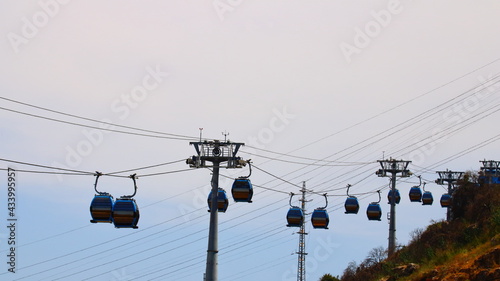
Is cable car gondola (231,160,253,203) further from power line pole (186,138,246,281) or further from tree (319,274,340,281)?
tree (319,274,340,281)

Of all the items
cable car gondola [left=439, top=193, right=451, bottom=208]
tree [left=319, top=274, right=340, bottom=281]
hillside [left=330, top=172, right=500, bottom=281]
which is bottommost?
tree [left=319, top=274, right=340, bottom=281]

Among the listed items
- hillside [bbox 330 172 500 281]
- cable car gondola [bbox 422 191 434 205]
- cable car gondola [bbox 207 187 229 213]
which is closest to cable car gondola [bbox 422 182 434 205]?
cable car gondola [bbox 422 191 434 205]

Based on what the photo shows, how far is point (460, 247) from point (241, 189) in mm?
13375

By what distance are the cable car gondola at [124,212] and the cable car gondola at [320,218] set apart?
64.2 ft

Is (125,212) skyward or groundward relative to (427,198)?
groundward

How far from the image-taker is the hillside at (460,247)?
40938 mm

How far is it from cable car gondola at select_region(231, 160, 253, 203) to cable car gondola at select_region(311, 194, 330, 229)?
11543 millimetres

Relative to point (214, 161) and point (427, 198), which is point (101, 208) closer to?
point (214, 161)

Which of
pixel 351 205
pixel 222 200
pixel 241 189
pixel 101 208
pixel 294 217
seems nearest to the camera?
pixel 101 208

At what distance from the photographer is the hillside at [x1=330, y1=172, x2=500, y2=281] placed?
134 feet

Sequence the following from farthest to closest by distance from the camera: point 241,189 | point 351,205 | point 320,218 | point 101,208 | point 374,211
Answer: point 374,211 < point 351,205 < point 320,218 < point 241,189 < point 101,208

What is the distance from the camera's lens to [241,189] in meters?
51.2

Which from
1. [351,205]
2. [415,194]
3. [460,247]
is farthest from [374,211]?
[460,247]

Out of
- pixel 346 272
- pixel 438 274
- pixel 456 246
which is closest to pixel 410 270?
pixel 456 246
